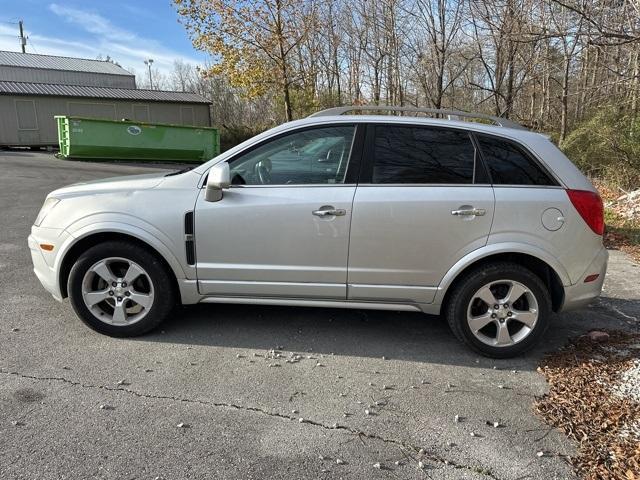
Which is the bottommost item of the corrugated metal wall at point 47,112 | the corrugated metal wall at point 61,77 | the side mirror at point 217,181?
the side mirror at point 217,181

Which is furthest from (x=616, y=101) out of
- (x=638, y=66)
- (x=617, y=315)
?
(x=617, y=315)

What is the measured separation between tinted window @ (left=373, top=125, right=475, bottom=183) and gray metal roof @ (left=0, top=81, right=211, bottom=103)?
27588 millimetres

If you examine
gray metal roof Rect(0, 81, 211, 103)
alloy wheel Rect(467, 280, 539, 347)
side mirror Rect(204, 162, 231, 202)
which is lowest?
alloy wheel Rect(467, 280, 539, 347)

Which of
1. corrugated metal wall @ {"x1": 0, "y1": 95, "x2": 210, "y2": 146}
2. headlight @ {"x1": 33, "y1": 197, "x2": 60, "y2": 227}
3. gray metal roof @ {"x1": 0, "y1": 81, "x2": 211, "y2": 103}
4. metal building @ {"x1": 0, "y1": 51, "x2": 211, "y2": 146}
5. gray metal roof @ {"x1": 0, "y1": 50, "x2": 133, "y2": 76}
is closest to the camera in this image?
headlight @ {"x1": 33, "y1": 197, "x2": 60, "y2": 227}

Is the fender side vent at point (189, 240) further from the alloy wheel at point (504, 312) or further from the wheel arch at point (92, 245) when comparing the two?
the alloy wheel at point (504, 312)

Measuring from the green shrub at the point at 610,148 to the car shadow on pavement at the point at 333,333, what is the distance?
26.8ft

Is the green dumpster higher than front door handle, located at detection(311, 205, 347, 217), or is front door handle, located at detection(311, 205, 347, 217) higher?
the green dumpster

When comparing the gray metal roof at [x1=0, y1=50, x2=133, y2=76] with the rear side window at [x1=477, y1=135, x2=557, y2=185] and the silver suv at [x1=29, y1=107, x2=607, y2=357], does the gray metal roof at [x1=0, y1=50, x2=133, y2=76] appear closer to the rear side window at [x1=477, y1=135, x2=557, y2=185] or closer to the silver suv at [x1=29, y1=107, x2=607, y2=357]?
the silver suv at [x1=29, y1=107, x2=607, y2=357]

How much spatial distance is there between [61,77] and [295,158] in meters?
39.5

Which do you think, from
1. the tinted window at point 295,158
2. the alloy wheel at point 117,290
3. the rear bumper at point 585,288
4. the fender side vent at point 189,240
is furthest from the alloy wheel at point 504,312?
the alloy wheel at point 117,290

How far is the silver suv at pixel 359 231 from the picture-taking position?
3.59 metres

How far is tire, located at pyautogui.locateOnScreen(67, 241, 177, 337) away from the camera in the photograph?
12.5ft

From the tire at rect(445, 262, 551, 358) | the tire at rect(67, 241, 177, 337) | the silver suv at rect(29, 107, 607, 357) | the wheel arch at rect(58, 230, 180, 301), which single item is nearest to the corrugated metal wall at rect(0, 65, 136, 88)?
the wheel arch at rect(58, 230, 180, 301)

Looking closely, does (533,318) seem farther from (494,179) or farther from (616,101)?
(616,101)
